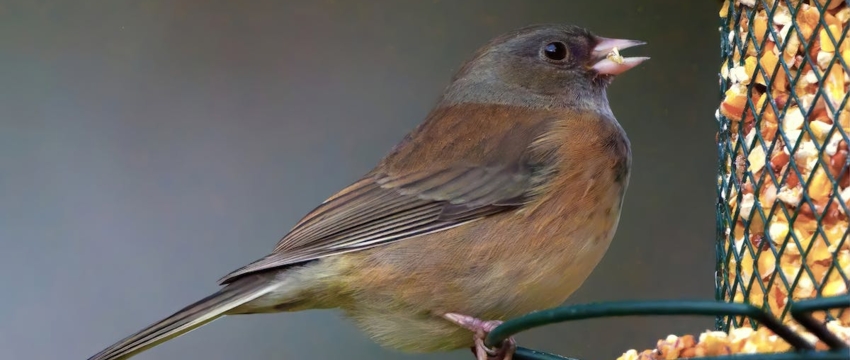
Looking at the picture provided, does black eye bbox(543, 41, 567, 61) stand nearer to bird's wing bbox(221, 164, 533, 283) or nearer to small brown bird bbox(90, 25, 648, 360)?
small brown bird bbox(90, 25, 648, 360)

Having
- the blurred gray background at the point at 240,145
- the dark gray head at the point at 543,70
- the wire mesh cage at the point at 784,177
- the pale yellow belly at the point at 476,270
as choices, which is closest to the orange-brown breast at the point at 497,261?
the pale yellow belly at the point at 476,270

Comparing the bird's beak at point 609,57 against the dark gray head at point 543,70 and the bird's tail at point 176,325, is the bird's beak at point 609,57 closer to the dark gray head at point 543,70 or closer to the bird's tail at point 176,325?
the dark gray head at point 543,70

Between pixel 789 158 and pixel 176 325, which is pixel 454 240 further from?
pixel 789 158

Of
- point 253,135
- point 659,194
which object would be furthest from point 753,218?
point 253,135

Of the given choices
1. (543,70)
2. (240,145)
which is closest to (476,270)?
(543,70)

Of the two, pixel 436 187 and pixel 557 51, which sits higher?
pixel 557 51

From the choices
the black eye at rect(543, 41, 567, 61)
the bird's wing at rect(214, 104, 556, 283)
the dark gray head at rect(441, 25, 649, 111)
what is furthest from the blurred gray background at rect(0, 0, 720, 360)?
the bird's wing at rect(214, 104, 556, 283)

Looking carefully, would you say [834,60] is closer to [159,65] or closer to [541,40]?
[541,40]
